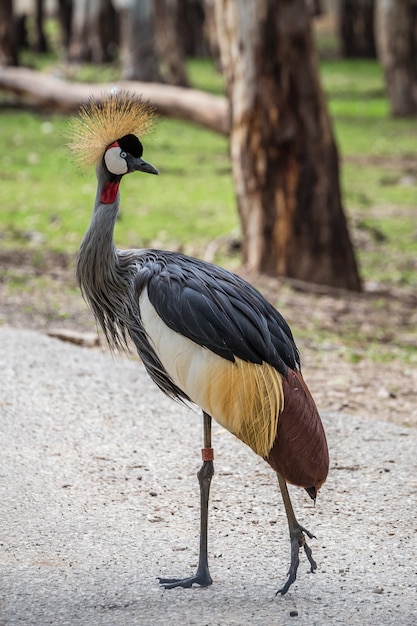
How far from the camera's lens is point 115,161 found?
12.5 ft

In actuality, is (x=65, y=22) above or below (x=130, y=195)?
above

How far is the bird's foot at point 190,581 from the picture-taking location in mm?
3644

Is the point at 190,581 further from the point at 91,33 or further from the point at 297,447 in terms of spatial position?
the point at 91,33

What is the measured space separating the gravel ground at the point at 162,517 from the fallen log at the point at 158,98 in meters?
3.14

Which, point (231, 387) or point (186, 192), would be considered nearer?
point (231, 387)

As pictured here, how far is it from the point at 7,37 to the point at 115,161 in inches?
679

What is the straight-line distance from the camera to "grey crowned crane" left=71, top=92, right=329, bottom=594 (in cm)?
357

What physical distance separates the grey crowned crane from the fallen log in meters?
3.90

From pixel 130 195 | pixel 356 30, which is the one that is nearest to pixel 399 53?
pixel 130 195

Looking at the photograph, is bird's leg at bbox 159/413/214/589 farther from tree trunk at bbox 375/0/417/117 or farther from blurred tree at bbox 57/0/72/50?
blurred tree at bbox 57/0/72/50

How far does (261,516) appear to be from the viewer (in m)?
4.27

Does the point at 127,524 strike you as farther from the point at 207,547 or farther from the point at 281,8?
the point at 281,8

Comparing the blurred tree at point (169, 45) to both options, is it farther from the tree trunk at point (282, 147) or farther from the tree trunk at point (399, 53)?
the tree trunk at point (282, 147)

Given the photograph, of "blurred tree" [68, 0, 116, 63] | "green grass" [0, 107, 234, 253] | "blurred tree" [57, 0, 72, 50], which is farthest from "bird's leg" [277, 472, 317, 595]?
"blurred tree" [57, 0, 72, 50]
